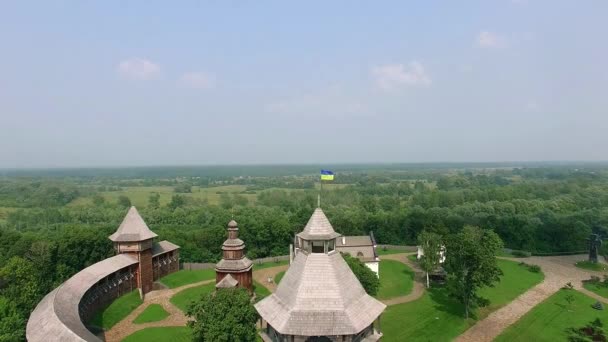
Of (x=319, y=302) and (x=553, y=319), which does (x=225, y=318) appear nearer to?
(x=319, y=302)

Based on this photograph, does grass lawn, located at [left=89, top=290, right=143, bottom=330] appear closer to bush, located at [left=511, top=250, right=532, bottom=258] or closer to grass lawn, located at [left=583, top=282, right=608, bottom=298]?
grass lawn, located at [left=583, top=282, right=608, bottom=298]

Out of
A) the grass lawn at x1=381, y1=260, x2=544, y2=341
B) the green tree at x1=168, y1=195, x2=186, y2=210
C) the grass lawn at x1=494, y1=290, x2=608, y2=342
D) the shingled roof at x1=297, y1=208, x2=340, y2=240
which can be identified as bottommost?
the grass lawn at x1=494, y1=290, x2=608, y2=342

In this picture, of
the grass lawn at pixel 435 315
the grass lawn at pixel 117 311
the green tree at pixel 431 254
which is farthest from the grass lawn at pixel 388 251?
the grass lawn at pixel 117 311

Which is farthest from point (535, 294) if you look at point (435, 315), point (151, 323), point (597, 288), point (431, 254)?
point (151, 323)

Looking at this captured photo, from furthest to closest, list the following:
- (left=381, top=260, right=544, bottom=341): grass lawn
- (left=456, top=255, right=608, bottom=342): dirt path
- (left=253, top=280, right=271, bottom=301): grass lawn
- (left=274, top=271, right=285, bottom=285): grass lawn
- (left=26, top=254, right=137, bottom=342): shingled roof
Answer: (left=274, top=271, right=285, bottom=285): grass lawn, (left=253, top=280, right=271, bottom=301): grass lawn, (left=456, top=255, right=608, bottom=342): dirt path, (left=381, top=260, right=544, bottom=341): grass lawn, (left=26, top=254, right=137, bottom=342): shingled roof

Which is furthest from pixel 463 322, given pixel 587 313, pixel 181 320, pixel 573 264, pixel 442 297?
pixel 573 264

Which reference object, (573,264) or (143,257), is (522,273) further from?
(143,257)

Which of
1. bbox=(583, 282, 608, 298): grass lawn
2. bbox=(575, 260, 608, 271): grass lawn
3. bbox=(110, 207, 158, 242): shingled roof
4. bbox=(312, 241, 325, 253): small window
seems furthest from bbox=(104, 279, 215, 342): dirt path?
bbox=(575, 260, 608, 271): grass lawn

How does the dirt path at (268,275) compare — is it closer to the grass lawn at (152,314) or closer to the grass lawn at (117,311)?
the grass lawn at (152,314)
